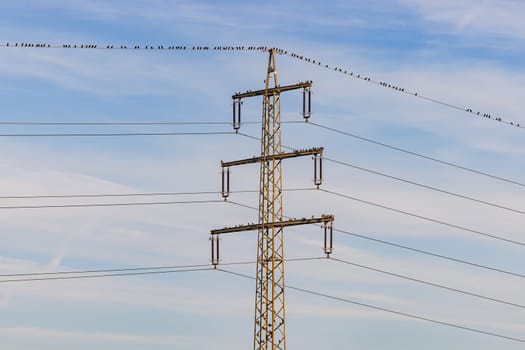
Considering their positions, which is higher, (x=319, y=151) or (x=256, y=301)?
(x=319, y=151)

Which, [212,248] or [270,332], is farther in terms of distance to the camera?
[212,248]

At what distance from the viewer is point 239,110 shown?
509ft

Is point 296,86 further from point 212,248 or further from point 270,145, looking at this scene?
point 212,248

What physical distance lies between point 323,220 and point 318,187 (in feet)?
11.2

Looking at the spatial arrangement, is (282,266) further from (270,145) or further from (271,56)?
(271,56)

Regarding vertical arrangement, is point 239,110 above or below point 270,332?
above

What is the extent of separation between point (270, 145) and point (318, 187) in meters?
6.74

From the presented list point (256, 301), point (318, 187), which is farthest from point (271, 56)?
point (256, 301)

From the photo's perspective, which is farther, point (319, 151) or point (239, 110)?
point (239, 110)

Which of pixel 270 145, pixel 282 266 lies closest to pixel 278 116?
pixel 270 145

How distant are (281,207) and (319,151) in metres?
7.29

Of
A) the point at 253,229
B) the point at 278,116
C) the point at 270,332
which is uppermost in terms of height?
the point at 278,116

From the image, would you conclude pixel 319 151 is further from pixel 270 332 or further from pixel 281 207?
pixel 270 332

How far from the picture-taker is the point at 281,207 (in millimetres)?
147250
